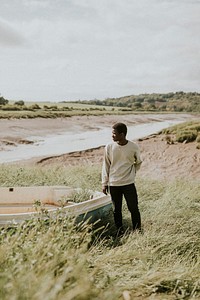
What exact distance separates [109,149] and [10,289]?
3.20m

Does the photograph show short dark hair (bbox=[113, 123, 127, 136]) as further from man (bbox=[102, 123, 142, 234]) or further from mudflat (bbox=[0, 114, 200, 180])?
mudflat (bbox=[0, 114, 200, 180])

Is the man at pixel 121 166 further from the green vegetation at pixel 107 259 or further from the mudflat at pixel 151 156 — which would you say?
the mudflat at pixel 151 156

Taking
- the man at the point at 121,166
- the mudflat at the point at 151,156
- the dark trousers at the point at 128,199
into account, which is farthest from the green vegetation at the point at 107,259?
the mudflat at the point at 151,156

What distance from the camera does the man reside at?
5.24 meters

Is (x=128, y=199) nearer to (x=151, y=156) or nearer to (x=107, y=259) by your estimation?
(x=107, y=259)

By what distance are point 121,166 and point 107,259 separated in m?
1.91

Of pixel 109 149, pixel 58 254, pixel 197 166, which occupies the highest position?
pixel 109 149

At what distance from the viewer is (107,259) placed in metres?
3.54

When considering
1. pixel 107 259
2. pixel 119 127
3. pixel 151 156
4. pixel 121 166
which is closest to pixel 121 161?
pixel 121 166

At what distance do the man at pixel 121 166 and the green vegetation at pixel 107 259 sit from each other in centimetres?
55

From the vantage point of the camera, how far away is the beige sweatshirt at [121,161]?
525 cm

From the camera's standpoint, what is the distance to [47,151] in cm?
1669

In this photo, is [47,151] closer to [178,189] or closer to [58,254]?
[178,189]

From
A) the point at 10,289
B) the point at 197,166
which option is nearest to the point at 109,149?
the point at 10,289
